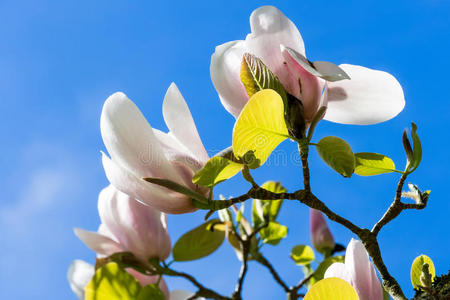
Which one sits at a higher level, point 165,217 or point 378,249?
point 165,217

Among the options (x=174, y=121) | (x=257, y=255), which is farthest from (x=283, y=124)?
(x=257, y=255)

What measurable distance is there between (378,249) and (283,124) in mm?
190

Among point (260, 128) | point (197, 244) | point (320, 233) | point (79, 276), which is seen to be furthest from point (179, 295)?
point (320, 233)

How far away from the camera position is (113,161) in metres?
0.59

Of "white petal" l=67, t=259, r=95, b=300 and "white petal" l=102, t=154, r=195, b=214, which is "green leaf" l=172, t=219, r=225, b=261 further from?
"white petal" l=102, t=154, r=195, b=214

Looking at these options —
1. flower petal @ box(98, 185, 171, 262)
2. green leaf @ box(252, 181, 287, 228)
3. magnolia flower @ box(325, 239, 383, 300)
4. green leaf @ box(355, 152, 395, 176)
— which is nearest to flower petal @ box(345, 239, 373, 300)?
magnolia flower @ box(325, 239, 383, 300)

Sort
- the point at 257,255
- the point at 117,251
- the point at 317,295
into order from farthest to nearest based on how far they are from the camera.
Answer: the point at 257,255
the point at 117,251
the point at 317,295

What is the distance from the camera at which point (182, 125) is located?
0.60 metres

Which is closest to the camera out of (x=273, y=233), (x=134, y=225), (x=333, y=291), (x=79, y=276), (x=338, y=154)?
(x=333, y=291)

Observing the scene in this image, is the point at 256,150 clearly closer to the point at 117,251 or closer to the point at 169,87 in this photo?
the point at 169,87

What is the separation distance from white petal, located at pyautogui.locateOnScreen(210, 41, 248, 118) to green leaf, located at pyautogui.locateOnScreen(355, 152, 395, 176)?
0.57 feet

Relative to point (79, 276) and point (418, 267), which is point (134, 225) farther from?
point (418, 267)

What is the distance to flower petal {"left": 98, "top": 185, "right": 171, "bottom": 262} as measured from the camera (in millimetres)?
794

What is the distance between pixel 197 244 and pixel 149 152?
371 mm
